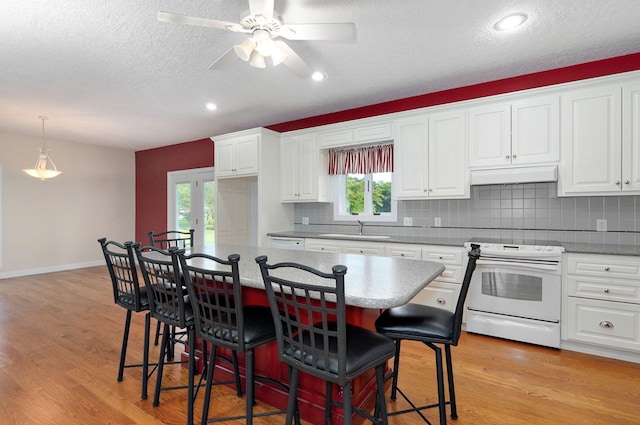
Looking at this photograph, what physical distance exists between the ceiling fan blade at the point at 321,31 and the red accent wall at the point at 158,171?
4.37m

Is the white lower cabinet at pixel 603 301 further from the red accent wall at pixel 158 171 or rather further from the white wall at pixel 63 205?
the white wall at pixel 63 205

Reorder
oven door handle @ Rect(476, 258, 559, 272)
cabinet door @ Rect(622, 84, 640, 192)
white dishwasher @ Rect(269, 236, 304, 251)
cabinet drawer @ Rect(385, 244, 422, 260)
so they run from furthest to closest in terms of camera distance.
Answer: white dishwasher @ Rect(269, 236, 304, 251), cabinet drawer @ Rect(385, 244, 422, 260), oven door handle @ Rect(476, 258, 559, 272), cabinet door @ Rect(622, 84, 640, 192)

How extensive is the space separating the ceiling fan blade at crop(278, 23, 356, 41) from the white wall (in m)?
6.30

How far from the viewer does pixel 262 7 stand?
1.78 metres

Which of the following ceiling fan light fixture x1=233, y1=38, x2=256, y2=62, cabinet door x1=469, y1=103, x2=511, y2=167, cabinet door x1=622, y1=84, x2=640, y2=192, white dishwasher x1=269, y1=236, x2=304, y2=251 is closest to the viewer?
ceiling fan light fixture x1=233, y1=38, x2=256, y2=62

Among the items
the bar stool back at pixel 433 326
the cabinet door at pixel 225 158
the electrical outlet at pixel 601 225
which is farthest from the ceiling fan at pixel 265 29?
the electrical outlet at pixel 601 225

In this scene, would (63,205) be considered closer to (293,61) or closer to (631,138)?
(293,61)

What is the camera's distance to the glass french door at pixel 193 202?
19.9 feet

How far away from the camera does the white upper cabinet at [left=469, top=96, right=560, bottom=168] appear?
9.84ft

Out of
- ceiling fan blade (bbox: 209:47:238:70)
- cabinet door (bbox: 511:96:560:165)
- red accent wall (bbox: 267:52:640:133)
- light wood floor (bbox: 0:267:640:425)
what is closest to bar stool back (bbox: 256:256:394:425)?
light wood floor (bbox: 0:267:640:425)

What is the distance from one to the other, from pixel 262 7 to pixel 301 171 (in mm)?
2843

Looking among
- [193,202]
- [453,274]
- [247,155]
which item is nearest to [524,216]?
[453,274]

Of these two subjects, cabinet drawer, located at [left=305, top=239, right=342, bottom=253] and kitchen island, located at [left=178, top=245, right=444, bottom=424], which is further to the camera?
cabinet drawer, located at [left=305, top=239, right=342, bottom=253]

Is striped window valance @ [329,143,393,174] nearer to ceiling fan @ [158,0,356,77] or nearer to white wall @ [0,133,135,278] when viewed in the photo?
ceiling fan @ [158,0,356,77]
